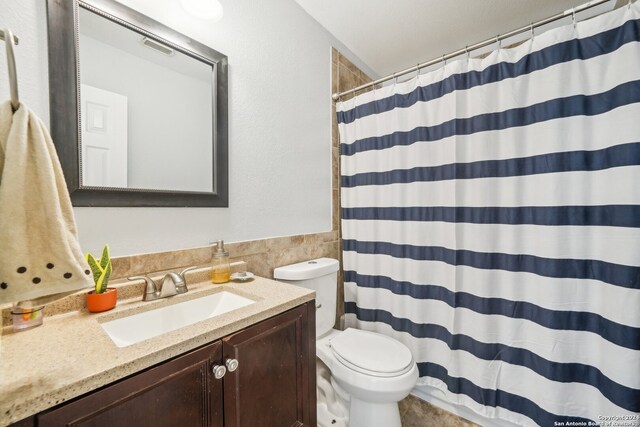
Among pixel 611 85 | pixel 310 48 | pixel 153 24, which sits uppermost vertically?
pixel 310 48

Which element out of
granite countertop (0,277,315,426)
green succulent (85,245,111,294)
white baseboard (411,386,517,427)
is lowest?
white baseboard (411,386,517,427)

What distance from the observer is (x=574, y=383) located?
110 centimetres

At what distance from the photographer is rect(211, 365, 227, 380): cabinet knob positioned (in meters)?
0.66

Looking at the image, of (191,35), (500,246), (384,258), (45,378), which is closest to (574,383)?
(500,246)

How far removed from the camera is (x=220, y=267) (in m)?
1.07

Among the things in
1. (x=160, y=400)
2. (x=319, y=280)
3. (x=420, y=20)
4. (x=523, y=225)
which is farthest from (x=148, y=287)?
A: (x=420, y=20)

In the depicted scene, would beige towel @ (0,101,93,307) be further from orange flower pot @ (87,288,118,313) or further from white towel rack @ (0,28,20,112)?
orange flower pot @ (87,288,118,313)

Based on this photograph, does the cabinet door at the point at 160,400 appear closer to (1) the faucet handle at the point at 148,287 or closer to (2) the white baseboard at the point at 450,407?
(1) the faucet handle at the point at 148,287

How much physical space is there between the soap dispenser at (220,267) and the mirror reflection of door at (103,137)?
41 centimetres

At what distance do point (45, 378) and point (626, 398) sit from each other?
175 cm

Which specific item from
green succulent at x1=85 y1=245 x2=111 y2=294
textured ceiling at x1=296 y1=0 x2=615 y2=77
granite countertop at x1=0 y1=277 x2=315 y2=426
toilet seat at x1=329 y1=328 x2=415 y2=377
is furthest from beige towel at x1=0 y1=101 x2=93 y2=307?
textured ceiling at x1=296 y1=0 x2=615 y2=77

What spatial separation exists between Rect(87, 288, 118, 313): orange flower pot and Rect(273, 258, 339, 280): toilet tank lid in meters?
0.68

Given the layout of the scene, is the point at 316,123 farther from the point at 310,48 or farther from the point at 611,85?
the point at 611,85

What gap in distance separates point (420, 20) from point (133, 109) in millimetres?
1748
